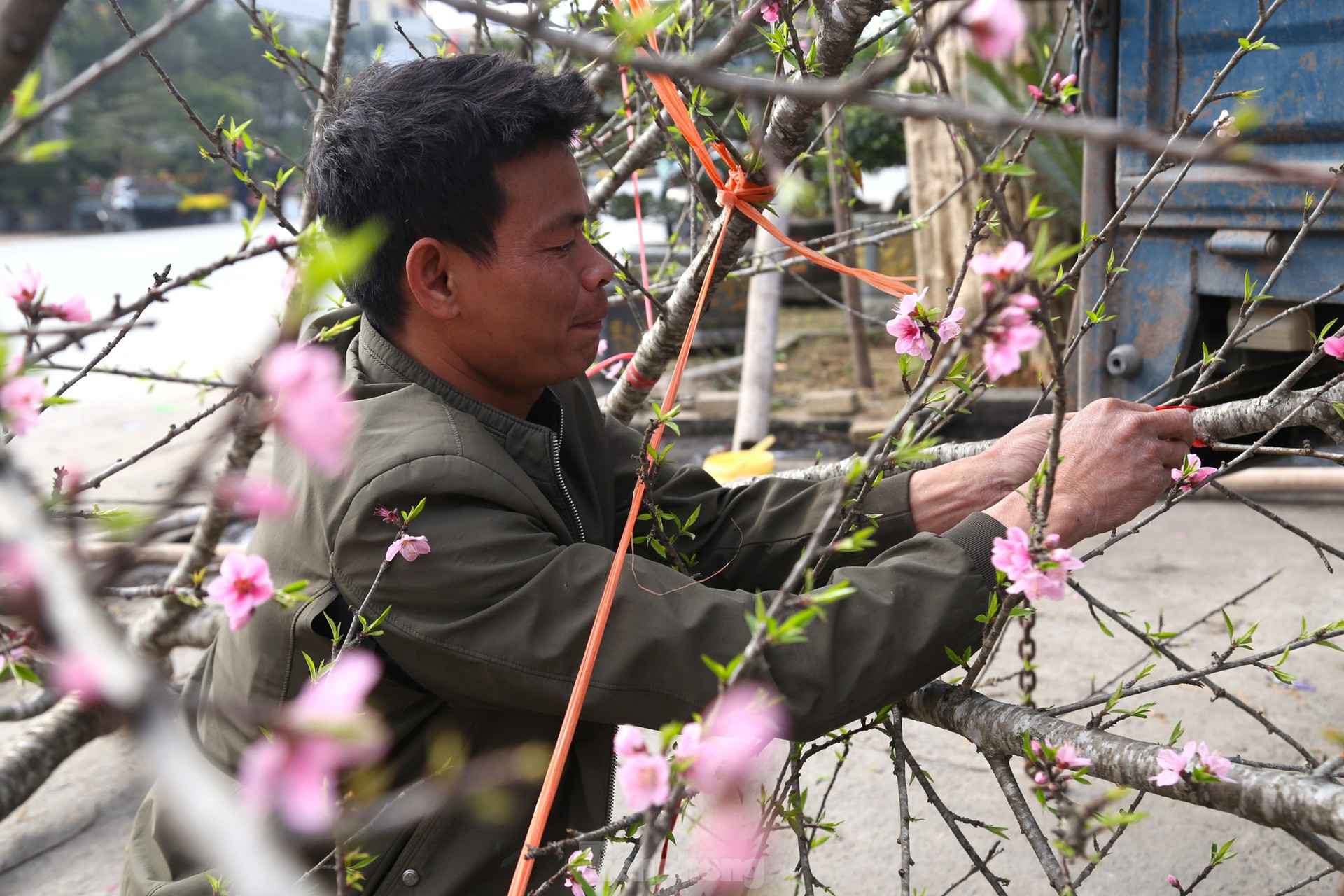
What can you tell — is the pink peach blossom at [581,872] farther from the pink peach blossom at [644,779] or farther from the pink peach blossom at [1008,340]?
the pink peach blossom at [1008,340]

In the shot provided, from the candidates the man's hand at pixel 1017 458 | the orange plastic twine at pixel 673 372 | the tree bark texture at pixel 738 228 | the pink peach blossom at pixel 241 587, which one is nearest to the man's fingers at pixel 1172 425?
the man's hand at pixel 1017 458

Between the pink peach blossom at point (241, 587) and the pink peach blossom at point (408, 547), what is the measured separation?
0.29 meters

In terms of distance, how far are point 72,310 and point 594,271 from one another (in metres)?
0.77

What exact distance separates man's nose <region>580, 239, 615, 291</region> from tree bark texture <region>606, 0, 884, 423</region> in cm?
21

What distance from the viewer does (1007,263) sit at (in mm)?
871

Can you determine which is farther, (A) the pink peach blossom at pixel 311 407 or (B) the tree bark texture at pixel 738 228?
(B) the tree bark texture at pixel 738 228

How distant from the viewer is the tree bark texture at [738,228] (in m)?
1.51

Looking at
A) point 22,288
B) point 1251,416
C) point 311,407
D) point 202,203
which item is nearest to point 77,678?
point 311,407

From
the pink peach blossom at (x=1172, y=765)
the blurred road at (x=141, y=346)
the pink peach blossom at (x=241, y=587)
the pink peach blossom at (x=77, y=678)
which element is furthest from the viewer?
the blurred road at (x=141, y=346)

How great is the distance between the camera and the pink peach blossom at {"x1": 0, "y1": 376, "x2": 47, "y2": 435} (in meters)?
0.75

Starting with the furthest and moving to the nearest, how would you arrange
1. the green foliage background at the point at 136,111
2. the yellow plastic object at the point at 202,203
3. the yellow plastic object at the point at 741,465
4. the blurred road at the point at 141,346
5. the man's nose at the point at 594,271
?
1. the green foliage background at the point at 136,111
2. the yellow plastic object at the point at 202,203
3. the blurred road at the point at 141,346
4. the yellow plastic object at the point at 741,465
5. the man's nose at the point at 594,271

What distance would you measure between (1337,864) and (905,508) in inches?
29.6

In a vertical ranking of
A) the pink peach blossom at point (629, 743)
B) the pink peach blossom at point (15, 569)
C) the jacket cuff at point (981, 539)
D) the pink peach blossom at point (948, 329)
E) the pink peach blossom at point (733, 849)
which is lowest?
the pink peach blossom at point (733, 849)

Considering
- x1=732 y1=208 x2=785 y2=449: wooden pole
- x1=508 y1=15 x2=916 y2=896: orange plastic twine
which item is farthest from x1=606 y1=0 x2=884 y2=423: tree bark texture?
x1=732 y1=208 x2=785 y2=449: wooden pole
